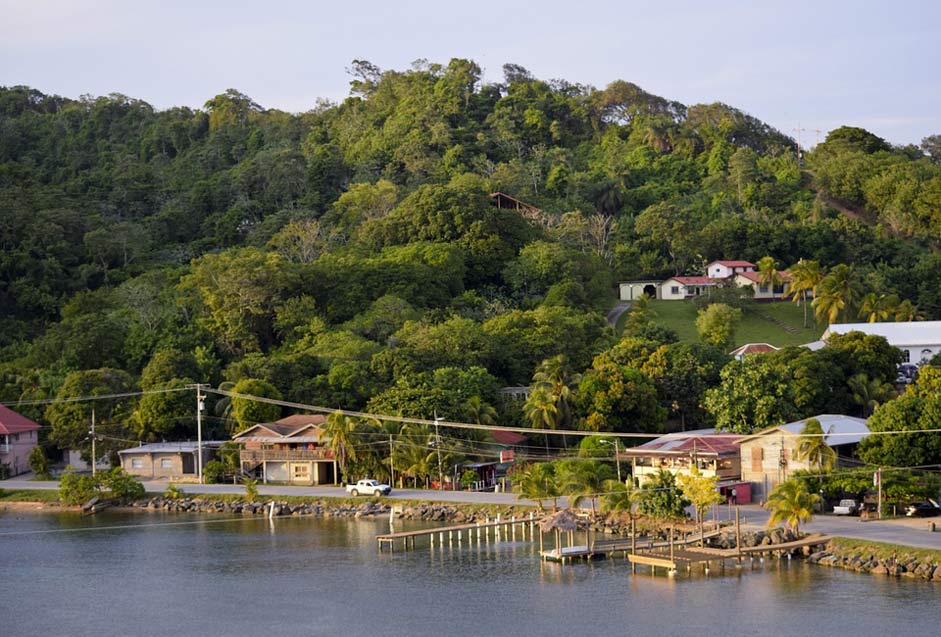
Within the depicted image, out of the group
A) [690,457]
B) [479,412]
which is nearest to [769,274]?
[479,412]

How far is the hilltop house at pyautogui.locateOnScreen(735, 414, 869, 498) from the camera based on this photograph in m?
42.8

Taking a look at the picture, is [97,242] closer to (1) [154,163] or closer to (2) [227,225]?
(2) [227,225]

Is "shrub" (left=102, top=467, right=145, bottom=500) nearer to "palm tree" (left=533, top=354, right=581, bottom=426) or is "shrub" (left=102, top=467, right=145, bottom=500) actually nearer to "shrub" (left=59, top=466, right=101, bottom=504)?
"shrub" (left=59, top=466, right=101, bottom=504)

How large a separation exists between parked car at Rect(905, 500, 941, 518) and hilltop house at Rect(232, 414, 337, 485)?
78.3 feet

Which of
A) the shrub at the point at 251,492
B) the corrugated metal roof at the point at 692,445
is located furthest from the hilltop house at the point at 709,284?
the shrub at the point at 251,492

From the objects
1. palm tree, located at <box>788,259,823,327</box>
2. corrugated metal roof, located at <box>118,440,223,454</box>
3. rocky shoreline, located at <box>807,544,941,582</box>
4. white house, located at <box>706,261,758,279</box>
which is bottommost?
rocky shoreline, located at <box>807,544,941,582</box>

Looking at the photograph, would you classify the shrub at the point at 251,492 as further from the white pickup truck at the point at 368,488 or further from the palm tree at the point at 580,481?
the palm tree at the point at 580,481

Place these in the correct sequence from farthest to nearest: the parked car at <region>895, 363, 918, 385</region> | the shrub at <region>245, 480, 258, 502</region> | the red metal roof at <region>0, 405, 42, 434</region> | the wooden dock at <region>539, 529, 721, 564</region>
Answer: the red metal roof at <region>0, 405, 42, 434</region> < the parked car at <region>895, 363, 918, 385</region> < the shrub at <region>245, 480, 258, 502</region> < the wooden dock at <region>539, 529, 721, 564</region>

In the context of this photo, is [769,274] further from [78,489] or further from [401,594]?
[401,594]

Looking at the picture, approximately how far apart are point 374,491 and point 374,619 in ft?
56.0

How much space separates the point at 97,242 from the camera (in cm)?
8456

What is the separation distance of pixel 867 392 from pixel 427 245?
3012 cm

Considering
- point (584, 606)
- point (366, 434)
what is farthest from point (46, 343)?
point (584, 606)

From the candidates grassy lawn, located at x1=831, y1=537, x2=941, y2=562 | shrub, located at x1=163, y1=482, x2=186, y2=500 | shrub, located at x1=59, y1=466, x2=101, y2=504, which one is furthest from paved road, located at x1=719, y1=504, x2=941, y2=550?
shrub, located at x1=59, y1=466, x2=101, y2=504
